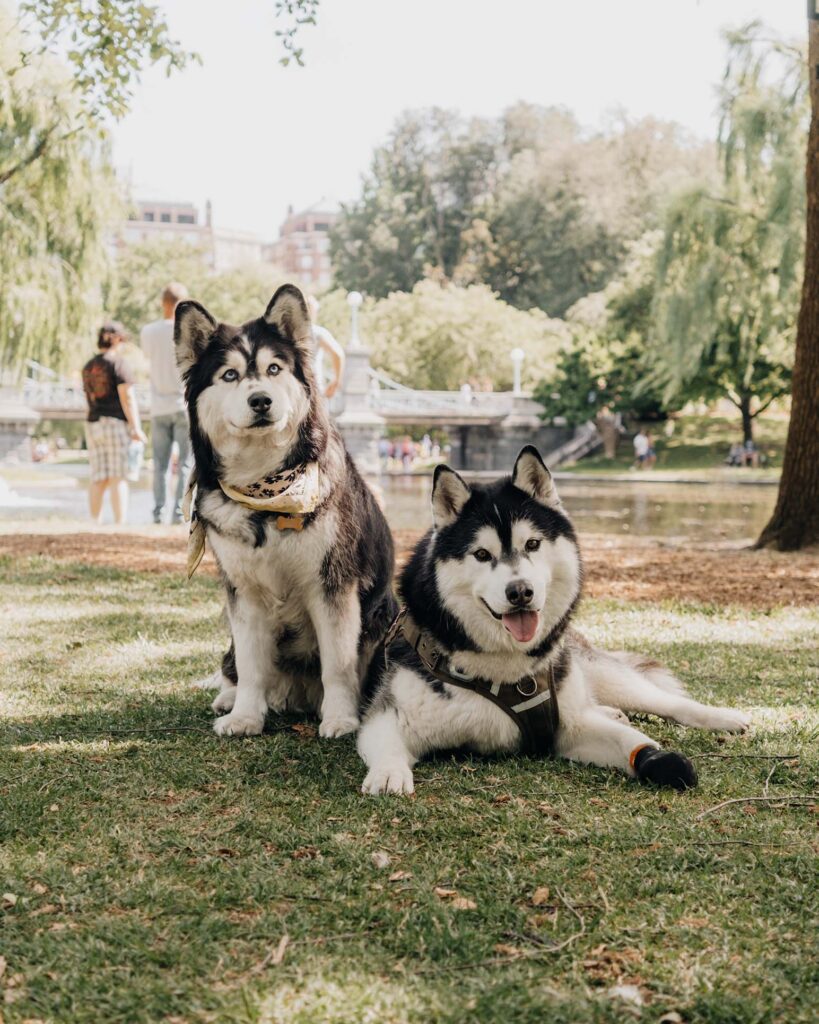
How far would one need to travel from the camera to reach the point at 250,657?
13.9 ft

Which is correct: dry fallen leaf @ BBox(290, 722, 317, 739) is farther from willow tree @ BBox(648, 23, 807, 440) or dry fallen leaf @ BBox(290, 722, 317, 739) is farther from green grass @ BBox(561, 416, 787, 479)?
green grass @ BBox(561, 416, 787, 479)

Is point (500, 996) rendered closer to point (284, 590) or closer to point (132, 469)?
point (284, 590)

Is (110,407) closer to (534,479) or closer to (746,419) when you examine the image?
(534,479)

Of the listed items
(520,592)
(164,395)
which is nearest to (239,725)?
(520,592)

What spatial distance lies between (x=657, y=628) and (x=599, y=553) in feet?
12.8

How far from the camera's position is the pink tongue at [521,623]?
3.44 meters

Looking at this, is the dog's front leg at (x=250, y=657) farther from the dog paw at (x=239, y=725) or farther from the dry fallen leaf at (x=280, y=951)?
the dry fallen leaf at (x=280, y=951)

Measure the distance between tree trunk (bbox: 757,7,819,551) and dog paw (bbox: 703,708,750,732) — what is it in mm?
5832

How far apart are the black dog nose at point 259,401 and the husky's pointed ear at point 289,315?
0.34 m

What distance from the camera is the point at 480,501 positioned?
360cm

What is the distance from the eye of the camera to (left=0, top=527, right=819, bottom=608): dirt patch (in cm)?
781

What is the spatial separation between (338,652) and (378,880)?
1.54m

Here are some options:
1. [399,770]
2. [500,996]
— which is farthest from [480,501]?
[500,996]

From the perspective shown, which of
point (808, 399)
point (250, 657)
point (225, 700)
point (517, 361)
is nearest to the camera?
point (250, 657)
